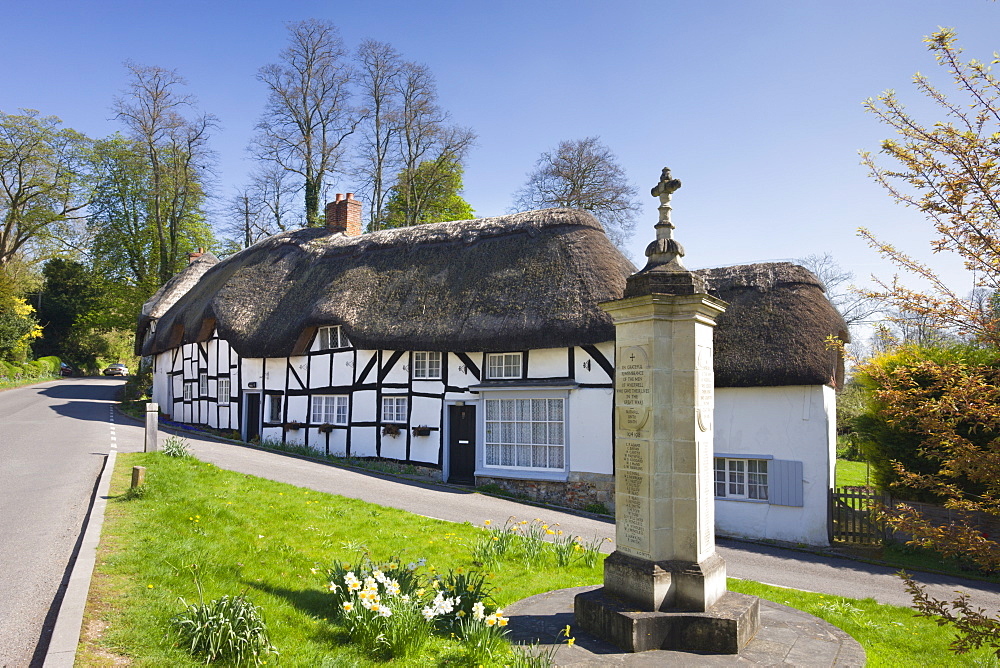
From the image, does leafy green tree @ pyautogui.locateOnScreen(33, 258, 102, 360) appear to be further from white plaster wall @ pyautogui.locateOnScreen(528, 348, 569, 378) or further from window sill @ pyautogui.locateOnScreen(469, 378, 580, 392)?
white plaster wall @ pyautogui.locateOnScreen(528, 348, 569, 378)

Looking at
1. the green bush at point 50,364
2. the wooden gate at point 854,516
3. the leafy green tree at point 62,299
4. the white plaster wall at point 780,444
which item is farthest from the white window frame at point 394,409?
the leafy green tree at point 62,299

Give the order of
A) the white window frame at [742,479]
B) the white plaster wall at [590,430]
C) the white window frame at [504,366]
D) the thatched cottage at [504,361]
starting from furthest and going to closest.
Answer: the white window frame at [504,366], the white plaster wall at [590,430], the white window frame at [742,479], the thatched cottage at [504,361]

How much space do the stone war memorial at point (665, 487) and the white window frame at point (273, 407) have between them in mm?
15140

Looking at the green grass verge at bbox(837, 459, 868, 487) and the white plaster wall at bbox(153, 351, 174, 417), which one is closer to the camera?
the green grass verge at bbox(837, 459, 868, 487)

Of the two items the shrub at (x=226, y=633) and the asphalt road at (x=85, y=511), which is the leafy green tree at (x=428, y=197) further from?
the shrub at (x=226, y=633)

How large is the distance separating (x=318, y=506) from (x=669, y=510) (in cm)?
612

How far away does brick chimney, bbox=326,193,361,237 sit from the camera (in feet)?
71.2

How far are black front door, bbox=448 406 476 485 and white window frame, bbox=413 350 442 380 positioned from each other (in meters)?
1.02

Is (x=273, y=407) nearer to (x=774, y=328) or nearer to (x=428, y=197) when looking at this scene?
(x=774, y=328)

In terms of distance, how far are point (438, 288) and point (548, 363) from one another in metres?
3.97

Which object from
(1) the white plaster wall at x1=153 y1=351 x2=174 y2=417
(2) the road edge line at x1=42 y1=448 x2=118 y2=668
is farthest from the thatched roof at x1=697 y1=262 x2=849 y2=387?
(1) the white plaster wall at x1=153 y1=351 x2=174 y2=417

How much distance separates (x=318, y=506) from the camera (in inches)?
377

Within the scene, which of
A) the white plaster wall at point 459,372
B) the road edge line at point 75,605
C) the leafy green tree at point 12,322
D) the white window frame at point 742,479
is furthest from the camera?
the leafy green tree at point 12,322

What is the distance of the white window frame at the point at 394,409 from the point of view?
1595 centimetres
